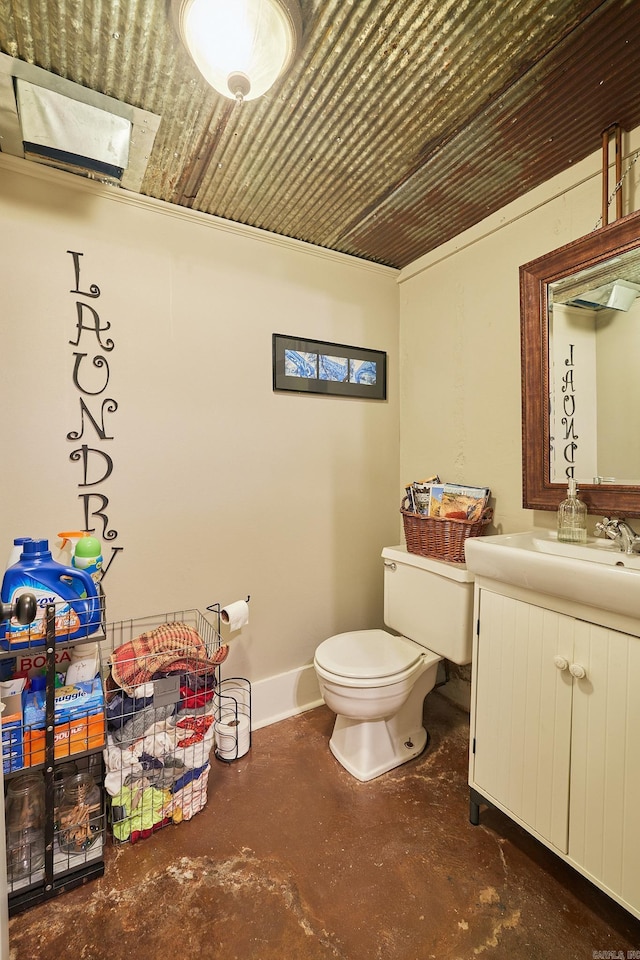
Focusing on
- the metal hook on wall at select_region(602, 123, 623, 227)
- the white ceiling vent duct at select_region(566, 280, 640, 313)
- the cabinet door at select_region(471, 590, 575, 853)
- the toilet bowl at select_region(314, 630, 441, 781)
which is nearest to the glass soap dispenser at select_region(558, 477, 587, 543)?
the cabinet door at select_region(471, 590, 575, 853)

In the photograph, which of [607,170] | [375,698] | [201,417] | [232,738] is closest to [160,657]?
[232,738]

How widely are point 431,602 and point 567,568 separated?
0.79 m

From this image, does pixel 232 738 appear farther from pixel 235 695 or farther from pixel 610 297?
pixel 610 297

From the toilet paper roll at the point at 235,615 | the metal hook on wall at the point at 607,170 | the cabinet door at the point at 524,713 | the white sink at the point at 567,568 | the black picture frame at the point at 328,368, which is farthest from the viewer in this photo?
the black picture frame at the point at 328,368

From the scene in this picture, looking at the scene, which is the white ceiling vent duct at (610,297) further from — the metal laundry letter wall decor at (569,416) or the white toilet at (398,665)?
the white toilet at (398,665)

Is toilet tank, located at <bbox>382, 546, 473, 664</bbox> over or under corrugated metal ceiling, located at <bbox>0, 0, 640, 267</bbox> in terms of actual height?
under

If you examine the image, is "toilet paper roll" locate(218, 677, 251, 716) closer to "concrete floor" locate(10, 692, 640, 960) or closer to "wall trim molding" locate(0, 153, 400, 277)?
"concrete floor" locate(10, 692, 640, 960)

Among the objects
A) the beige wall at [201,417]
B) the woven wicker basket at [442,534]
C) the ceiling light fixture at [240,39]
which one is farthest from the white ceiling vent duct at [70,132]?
the woven wicker basket at [442,534]

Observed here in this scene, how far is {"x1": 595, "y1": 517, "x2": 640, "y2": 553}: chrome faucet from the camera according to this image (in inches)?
52.8

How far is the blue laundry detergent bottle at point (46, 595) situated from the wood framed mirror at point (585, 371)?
5.38 ft

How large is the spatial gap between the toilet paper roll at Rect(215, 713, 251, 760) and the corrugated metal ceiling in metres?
2.30

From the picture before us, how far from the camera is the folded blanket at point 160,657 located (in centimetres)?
150

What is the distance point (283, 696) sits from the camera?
2.15 meters

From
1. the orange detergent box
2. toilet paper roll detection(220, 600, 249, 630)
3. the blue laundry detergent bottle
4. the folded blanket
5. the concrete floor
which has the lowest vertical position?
the concrete floor
